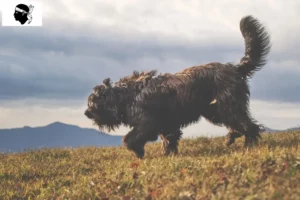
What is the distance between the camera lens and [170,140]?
1191 centimetres

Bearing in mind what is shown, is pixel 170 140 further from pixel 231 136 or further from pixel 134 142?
pixel 231 136

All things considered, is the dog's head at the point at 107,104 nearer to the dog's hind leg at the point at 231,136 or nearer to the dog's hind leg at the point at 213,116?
the dog's hind leg at the point at 213,116

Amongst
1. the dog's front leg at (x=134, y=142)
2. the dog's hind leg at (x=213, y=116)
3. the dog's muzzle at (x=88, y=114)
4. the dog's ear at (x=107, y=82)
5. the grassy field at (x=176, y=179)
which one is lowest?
the grassy field at (x=176, y=179)

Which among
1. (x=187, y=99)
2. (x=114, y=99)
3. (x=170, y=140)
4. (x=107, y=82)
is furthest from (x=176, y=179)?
(x=107, y=82)

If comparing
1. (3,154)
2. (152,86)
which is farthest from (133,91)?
(3,154)

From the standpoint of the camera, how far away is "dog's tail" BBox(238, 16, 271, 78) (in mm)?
11219

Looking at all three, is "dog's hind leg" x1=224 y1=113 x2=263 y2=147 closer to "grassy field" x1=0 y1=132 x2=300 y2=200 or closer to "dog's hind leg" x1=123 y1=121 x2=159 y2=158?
"grassy field" x1=0 y1=132 x2=300 y2=200

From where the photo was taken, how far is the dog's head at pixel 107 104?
11.9 meters

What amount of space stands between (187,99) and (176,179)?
11.6 ft

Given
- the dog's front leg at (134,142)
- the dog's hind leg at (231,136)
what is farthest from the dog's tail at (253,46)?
the dog's front leg at (134,142)

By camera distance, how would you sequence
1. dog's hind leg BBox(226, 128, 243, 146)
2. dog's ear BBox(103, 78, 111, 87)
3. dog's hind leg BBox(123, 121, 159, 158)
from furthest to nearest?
1. dog's ear BBox(103, 78, 111, 87)
2. dog's hind leg BBox(226, 128, 243, 146)
3. dog's hind leg BBox(123, 121, 159, 158)

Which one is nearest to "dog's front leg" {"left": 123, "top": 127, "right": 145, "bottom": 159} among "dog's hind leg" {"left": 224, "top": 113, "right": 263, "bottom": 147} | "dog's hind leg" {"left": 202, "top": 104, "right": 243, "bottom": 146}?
"dog's hind leg" {"left": 202, "top": 104, "right": 243, "bottom": 146}

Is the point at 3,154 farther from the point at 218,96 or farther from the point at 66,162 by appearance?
the point at 218,96

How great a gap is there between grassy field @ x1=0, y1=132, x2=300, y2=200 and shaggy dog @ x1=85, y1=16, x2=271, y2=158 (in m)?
0.88
